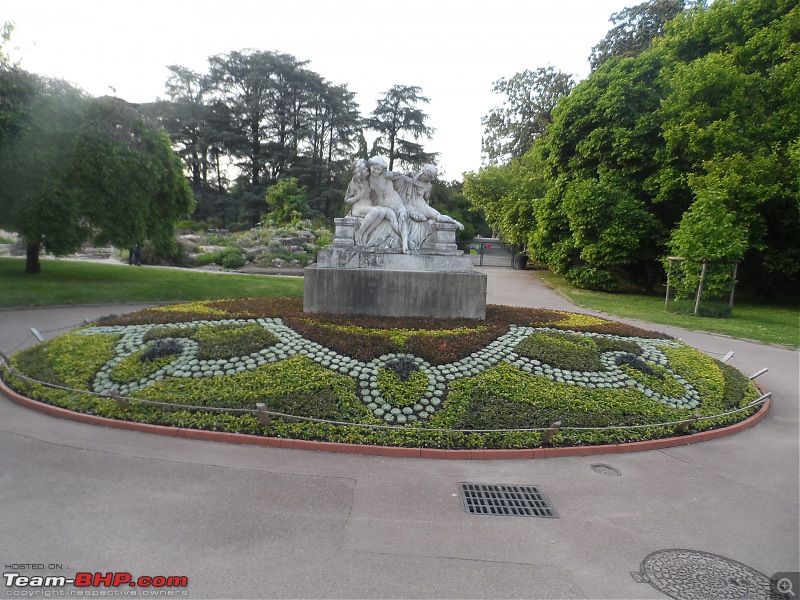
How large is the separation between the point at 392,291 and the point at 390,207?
1934 millimetres

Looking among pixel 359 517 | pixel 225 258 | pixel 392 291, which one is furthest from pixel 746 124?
pixel 225 258

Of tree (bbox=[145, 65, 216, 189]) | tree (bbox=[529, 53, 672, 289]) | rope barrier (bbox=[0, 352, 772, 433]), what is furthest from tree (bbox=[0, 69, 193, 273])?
tree (bbox=[145, 65, 216, 189])

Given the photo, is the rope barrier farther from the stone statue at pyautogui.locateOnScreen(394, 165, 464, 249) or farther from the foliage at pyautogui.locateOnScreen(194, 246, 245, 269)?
the foliage at pyautogui.locateOnScreen(194, 246, 245, 269)

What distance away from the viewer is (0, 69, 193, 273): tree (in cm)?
1391

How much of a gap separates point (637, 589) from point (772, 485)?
107 inches

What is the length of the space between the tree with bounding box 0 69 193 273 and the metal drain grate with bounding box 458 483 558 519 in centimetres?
1535

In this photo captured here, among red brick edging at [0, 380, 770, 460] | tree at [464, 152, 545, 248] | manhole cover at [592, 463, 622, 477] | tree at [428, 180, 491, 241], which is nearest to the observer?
manhole cover at [592, 463, 622, 477]

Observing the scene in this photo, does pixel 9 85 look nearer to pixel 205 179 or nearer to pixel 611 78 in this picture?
pixel 611 78

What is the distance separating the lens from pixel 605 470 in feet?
16.2

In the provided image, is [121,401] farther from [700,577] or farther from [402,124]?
[402,124]

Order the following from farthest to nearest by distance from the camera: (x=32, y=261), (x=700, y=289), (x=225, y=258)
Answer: (x=225, y=258)
(x=32, y=261)
(x=700, y=289)

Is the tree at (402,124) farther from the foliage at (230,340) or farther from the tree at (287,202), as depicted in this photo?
the foliage at (230,340)

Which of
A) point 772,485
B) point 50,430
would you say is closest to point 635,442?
point 772,485

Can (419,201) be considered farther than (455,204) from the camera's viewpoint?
No
